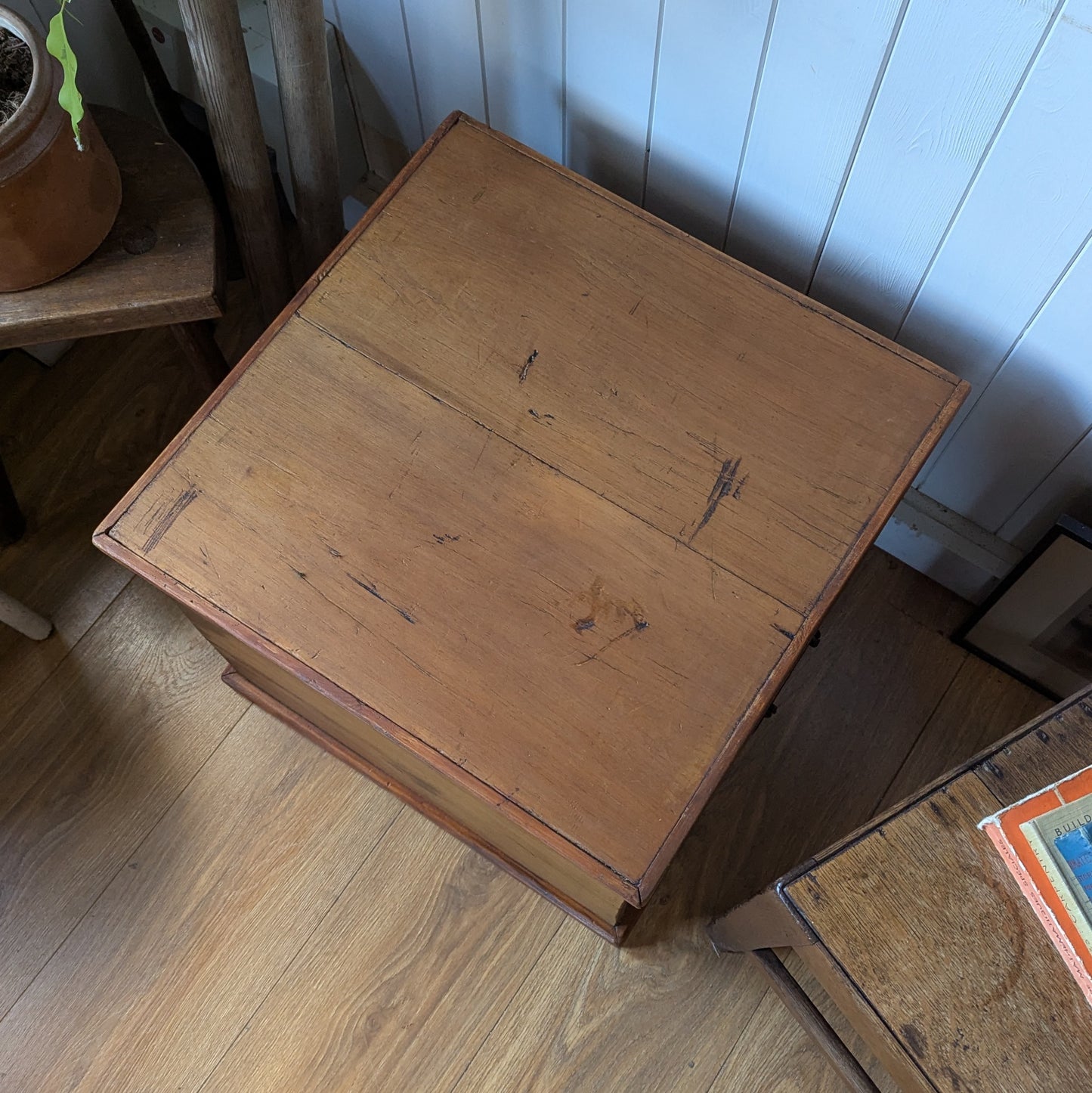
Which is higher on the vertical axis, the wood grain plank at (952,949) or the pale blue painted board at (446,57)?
the pale blue painted board at (446,57)

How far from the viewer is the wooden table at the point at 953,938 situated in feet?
2.01

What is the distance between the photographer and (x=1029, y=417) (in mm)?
903

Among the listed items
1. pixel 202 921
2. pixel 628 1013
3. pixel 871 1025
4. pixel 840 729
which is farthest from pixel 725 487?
pixel 202 921

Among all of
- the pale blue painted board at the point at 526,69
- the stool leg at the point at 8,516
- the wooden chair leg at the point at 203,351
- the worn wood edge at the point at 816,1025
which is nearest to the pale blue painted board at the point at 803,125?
the pale blue painted board at the point at 526,69

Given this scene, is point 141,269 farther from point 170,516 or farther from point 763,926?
point 763,926

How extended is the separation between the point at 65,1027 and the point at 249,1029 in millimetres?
203

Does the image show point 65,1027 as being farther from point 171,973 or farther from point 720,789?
point 720,789

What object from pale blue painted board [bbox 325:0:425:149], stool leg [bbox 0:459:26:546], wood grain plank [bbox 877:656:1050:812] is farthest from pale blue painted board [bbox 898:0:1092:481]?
stool leg [bbox 0:459:26:546]

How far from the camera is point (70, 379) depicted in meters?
1.33

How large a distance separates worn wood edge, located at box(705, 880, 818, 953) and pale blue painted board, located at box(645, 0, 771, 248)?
624 millimetres

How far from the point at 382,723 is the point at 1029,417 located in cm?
66

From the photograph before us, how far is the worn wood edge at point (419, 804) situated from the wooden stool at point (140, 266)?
446 millimetres

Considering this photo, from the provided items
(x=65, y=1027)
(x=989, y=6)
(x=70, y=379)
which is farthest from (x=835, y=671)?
(x=70, y=379)

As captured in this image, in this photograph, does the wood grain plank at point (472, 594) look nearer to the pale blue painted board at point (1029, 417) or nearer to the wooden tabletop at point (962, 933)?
the wooden tabletop at point (962, 933)
